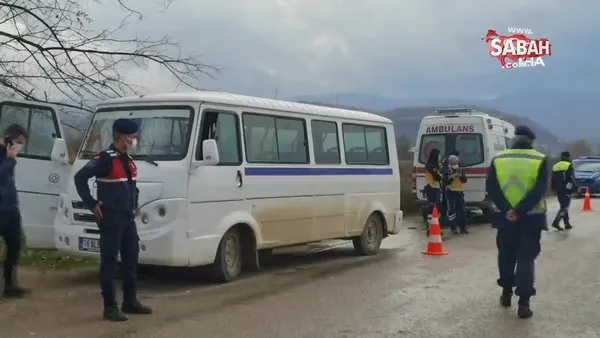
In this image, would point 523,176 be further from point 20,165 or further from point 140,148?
point 20,165

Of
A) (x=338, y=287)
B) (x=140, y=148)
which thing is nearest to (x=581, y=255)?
(x=338, y=287)

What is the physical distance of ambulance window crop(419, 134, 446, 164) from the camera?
1958 centimetres

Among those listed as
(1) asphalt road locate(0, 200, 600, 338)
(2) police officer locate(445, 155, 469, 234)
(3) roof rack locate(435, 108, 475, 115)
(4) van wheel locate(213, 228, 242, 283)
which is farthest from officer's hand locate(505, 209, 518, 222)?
(3) roof rack locate(435, 108, 475, 115)

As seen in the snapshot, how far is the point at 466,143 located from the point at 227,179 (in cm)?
1121

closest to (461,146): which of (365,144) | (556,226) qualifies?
(556,226)

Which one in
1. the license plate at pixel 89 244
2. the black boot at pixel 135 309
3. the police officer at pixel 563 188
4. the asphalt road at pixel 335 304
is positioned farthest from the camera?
the police officer at pixel 563 188

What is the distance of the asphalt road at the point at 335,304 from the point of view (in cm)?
705

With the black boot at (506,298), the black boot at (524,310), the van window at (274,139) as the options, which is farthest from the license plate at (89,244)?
the black boot at (524,310)

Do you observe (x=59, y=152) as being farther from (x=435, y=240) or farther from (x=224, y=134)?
(x=435, y=240)

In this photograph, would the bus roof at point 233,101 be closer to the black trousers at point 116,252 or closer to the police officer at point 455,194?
the black trousers at point 116,252

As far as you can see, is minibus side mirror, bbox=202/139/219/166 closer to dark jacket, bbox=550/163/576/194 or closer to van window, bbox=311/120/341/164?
van window, bbox=311/120/341/164

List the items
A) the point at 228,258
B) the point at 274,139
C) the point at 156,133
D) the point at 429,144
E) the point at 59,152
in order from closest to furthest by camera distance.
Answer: the point at 156,133 < the point at 59,152 < the point at 228,258 < the point at 274,139 < the point at 429,144

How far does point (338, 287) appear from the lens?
31.2ft

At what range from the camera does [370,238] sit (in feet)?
42.4
